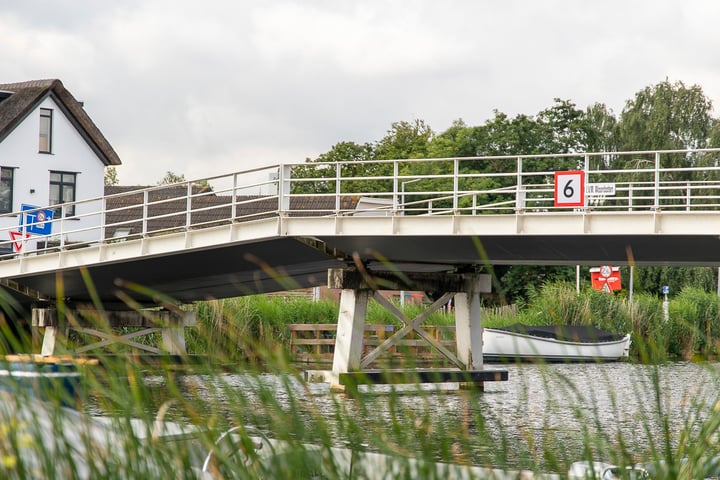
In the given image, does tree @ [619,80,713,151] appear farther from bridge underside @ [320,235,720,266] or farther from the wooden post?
the wooden post

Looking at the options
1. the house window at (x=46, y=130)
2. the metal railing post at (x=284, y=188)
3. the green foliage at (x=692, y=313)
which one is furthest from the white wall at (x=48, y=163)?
the metal railing post at (x=284, y=188)

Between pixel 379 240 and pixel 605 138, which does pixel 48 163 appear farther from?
pixel 379 240

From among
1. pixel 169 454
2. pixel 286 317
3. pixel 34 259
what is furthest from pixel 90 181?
pixel 169 454

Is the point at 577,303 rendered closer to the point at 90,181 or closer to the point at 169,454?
the point at 90,181

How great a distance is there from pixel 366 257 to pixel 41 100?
29308mm

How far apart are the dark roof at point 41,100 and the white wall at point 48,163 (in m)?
0.27

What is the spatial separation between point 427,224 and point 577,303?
19.1 meters

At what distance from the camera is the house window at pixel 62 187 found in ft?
160

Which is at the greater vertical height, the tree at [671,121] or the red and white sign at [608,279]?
the tree at [671,121]

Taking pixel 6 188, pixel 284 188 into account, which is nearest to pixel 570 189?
pixel 284 188

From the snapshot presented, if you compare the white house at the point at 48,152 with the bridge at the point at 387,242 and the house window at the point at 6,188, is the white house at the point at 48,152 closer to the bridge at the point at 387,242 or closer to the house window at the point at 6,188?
the house window at the point at 6,188

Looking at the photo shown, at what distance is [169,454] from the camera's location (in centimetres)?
354

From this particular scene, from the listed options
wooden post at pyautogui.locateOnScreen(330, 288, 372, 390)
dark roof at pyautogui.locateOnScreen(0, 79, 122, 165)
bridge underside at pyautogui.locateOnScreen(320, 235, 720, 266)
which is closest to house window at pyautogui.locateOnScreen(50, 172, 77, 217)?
dark roof at pyautogui.locateOnScreen(0, 79, 122, 165)

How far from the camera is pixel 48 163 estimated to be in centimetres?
4825
